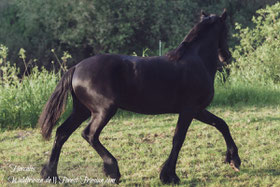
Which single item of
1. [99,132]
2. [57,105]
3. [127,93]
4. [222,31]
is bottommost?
[99,132]

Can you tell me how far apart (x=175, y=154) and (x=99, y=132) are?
891 millimetres

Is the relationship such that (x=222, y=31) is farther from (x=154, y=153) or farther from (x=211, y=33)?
(x=154, y=153)

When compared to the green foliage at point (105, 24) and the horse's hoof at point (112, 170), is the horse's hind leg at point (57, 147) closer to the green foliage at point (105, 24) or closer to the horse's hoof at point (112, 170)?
the horse's hoof at point (112, 170)

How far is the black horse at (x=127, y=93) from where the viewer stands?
12.9 feet

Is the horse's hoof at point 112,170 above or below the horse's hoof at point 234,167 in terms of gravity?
above

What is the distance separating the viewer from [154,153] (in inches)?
216

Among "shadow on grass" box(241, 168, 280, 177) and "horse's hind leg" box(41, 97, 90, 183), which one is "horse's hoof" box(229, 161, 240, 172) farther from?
"horse's hind leg" box(41, 97, 90, 183)

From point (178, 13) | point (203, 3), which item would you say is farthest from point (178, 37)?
point (203, 3)

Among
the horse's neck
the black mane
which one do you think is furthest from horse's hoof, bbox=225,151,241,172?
the black mane

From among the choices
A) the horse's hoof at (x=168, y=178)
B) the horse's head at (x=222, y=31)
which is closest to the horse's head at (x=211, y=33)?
the horse's head at (x=222, y=31)

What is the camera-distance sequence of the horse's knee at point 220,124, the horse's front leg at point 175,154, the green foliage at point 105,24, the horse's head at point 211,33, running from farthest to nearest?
the green foliage at point 105,24
the horse's knee at point 220,124
the horse's head at point 211,33
the horse's front leg at point 175,154

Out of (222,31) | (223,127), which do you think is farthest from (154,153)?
(222,31)

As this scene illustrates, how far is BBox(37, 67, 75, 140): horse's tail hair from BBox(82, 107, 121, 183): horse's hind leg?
0.42 m

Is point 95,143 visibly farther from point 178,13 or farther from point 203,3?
point 203,3
